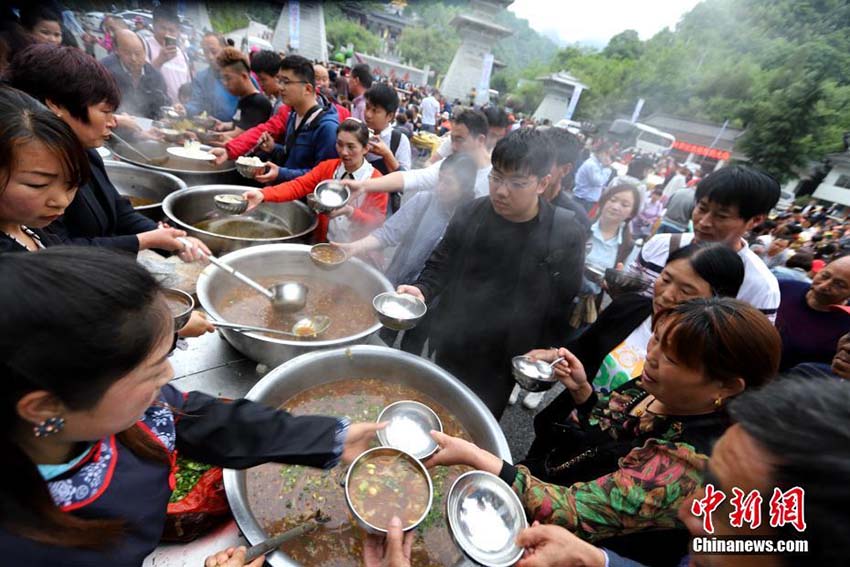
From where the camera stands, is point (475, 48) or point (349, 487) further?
point (475, 48)

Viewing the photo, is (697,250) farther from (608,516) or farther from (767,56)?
(767,56)

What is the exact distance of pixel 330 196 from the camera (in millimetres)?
3576

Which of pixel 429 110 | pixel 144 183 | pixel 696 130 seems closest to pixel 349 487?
pixel 144 183

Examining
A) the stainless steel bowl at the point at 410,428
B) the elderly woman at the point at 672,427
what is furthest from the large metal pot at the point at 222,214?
the elderly woman at the point at 672,427

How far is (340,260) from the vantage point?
3.13 metres

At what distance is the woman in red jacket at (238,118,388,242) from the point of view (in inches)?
147

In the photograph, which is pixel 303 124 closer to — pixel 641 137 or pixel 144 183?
pixel 144 183

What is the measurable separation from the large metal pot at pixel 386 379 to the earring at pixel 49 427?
3.05ft

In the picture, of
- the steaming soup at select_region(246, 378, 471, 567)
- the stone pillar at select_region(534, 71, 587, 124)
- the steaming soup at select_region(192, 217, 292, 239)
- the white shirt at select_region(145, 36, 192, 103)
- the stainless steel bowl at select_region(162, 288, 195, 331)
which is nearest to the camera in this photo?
the steaming soup at select_region(246, 378, 471, 567)

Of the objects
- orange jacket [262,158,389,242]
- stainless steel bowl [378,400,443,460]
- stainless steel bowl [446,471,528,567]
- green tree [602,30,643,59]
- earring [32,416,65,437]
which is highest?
green tree [602,30,643,59]

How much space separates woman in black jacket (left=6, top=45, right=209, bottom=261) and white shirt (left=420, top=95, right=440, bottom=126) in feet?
58.6

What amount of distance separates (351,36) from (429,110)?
158 feet

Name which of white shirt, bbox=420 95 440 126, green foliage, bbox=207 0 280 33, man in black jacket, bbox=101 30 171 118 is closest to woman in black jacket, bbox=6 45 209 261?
man in black jacket, bbox=101 30 171 118

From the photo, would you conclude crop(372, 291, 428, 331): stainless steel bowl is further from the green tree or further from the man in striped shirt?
the green tree
